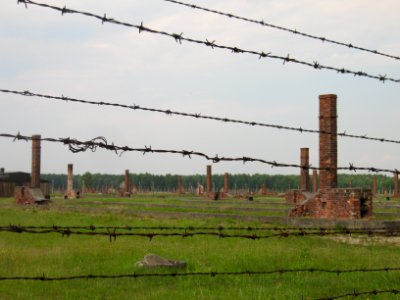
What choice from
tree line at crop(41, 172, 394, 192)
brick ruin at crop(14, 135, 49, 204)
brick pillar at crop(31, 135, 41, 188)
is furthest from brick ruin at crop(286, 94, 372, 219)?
tree line at crop(41, 172, 394, 192)

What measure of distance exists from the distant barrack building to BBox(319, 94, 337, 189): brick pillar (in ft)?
104

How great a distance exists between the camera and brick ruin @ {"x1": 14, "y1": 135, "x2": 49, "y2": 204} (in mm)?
29484

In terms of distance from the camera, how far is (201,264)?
9.48m

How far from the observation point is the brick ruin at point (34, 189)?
29484 mm

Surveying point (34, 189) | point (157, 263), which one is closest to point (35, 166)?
point (34, 189)

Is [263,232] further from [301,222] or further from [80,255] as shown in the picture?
[80,255]


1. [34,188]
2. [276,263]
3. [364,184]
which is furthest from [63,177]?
[276,263]

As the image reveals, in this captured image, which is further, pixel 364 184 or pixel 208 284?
pixel 364 184

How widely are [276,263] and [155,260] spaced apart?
7.01 ft

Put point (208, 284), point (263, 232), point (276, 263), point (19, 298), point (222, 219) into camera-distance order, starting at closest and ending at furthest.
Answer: point (19, 298) < point (208, 284) < point (276, 263) < point (263, 232) < point (222, 219)

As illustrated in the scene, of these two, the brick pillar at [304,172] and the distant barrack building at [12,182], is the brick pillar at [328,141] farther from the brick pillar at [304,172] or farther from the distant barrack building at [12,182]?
the distant barrack building at [12,182]

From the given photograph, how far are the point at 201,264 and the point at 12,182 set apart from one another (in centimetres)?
4556

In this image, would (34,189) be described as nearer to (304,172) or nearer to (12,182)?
(304,172)

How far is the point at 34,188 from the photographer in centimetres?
3023
